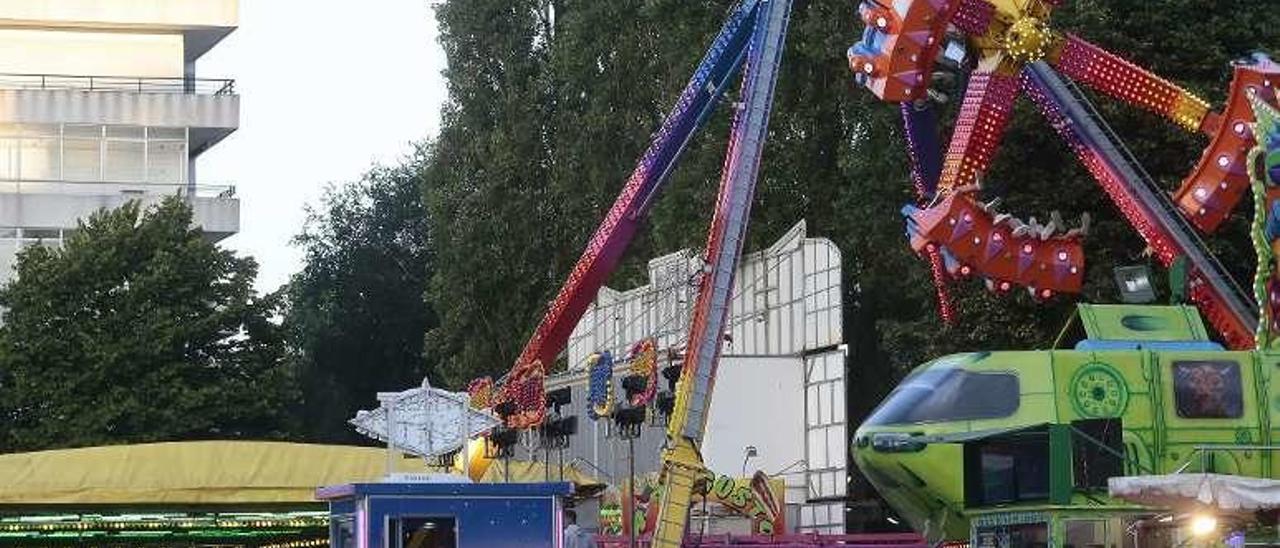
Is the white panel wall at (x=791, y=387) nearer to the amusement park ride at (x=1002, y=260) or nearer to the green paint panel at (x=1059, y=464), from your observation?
the amusement park ride at (x=1002, y=260)

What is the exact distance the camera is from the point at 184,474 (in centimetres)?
3244

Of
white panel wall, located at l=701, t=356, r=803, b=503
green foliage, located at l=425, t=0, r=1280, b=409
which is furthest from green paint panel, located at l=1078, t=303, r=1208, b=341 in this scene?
white panel wall, located at l=701, t=356, r=803, b=503

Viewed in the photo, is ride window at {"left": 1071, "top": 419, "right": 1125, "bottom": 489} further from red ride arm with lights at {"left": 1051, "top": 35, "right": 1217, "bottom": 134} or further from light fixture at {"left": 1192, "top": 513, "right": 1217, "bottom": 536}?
red ride arm with lights at {"left": 1051, "top": 35, "right": 1217, "bottom": 134}

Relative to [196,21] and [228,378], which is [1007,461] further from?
[196,21]

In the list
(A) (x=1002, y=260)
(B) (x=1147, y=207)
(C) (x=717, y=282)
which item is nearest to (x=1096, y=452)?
(A) (x=1002, y=260)

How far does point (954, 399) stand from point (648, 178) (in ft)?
37.5

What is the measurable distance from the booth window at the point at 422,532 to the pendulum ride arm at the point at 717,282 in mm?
7728

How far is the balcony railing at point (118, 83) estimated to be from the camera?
64.9m

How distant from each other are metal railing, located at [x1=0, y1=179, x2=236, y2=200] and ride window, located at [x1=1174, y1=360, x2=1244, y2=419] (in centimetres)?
4088

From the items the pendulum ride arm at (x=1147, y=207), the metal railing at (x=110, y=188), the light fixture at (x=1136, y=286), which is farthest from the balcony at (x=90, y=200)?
the light fixture at (x=1136, y=286)

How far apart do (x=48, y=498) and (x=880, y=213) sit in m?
17.1

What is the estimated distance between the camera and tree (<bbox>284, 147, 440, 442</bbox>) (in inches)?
2913

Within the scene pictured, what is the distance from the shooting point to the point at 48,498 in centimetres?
3212

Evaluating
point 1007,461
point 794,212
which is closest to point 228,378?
point 794,212
